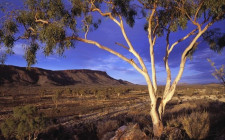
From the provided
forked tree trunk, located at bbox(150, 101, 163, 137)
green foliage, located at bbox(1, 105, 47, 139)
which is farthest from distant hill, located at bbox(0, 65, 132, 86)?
forked tree trunk, located at bbox(150, 101, 163, 137)

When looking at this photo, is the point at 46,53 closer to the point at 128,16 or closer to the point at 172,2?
the point at 128,16

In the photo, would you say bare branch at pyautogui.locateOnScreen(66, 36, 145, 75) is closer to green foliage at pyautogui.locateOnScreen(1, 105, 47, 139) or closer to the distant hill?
green foliage at pyautogui.locateOnScreen(1, 105, 47, 139)

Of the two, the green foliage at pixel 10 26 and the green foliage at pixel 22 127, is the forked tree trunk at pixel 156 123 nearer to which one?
the green foliage at pixel 22 127

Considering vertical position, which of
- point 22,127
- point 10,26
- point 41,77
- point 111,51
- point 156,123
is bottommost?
point 22,127

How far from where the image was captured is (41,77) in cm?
10900

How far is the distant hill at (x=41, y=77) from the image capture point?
3575 inches

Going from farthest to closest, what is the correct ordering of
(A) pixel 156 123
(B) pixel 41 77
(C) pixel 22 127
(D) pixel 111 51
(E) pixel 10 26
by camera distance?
1. (B) pixel 41 77
2. (C) pixel 22 127
3. (E) pixel 10 26
4. (D) pixel 111 51
5. (A) pixel 156 123

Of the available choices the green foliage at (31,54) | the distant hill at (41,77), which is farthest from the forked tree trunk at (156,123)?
the distant hill at (41,77)

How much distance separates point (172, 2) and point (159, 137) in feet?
18.1

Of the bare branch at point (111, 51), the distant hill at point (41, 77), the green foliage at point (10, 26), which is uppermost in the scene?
the distant hill at point (41, 77)

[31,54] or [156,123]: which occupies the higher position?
[31,54]

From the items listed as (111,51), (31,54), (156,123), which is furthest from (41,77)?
(156,123)

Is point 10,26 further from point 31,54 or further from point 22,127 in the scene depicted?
point 22,127

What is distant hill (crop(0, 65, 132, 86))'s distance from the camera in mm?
90812
